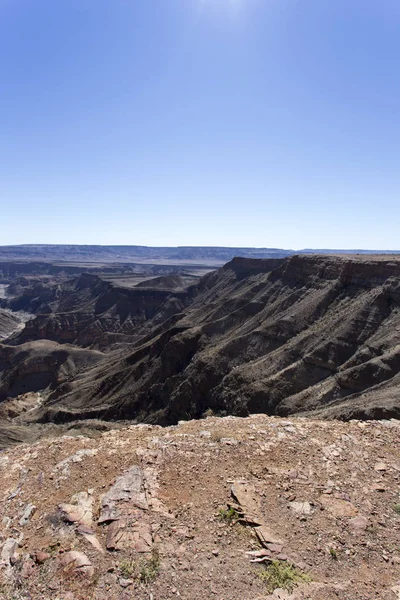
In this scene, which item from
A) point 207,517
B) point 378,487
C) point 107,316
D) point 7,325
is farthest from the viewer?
point 7,325

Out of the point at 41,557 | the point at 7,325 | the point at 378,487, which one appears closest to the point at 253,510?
the point at 378,487

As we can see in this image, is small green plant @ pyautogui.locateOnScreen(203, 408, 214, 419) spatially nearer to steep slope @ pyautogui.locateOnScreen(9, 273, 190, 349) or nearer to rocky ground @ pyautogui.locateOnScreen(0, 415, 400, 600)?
rocky ground @ pyautogui.locateOnScreen(0, 415, 400, 600)

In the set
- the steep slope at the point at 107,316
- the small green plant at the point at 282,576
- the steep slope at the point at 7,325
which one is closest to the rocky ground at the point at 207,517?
the small green plant at the point at 282,576

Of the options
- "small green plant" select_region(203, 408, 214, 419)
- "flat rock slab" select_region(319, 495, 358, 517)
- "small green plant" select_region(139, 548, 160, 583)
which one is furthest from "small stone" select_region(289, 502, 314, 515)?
"small green plant" select_region(203, 408, 214, 419)

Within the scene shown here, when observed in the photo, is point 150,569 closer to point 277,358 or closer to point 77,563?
point 77,563

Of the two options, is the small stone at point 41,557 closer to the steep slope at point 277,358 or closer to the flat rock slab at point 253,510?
the flat rock slab at point 253,510

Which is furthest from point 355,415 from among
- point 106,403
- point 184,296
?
point 184,296

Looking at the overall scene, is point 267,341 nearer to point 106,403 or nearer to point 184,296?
point 106,403
